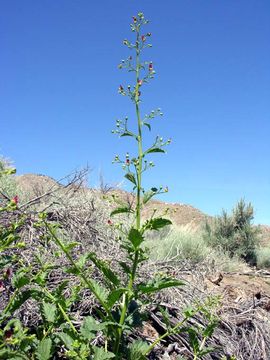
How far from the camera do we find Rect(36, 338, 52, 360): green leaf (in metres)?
2.27

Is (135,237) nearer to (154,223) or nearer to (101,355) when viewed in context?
(154,223)

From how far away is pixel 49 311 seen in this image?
8.18ft

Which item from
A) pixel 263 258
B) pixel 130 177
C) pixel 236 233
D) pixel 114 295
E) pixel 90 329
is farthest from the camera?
pixel 236 233

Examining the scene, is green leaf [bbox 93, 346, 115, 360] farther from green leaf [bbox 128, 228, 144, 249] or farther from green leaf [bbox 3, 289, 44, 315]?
green leaf [bbox 128, 228, 144, 249]

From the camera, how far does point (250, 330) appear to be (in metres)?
3.85

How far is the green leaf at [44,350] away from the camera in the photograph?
2269 millimetres

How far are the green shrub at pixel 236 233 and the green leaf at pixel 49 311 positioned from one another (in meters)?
10.6

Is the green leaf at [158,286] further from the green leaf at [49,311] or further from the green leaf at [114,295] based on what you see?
the green leaf at [49,311]

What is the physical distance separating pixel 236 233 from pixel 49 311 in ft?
40.6

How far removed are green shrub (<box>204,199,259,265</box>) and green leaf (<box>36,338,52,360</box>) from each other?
10.8 metres

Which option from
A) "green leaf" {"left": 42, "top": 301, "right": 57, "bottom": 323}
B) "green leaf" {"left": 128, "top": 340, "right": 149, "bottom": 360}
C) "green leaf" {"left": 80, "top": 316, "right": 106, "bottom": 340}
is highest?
"green leaf" {"left": 42, "top": 301, "right": 57, "bottom": 323}

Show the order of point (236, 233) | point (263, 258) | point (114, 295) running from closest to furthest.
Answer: point (114, 295) → point (263, 258) → point (236, 233)

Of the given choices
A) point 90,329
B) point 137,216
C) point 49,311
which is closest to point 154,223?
point 137,216

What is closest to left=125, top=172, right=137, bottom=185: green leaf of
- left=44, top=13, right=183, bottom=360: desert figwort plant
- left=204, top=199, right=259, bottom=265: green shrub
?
left=44, top=13, right=183, bottom=360: desert figwort plant
